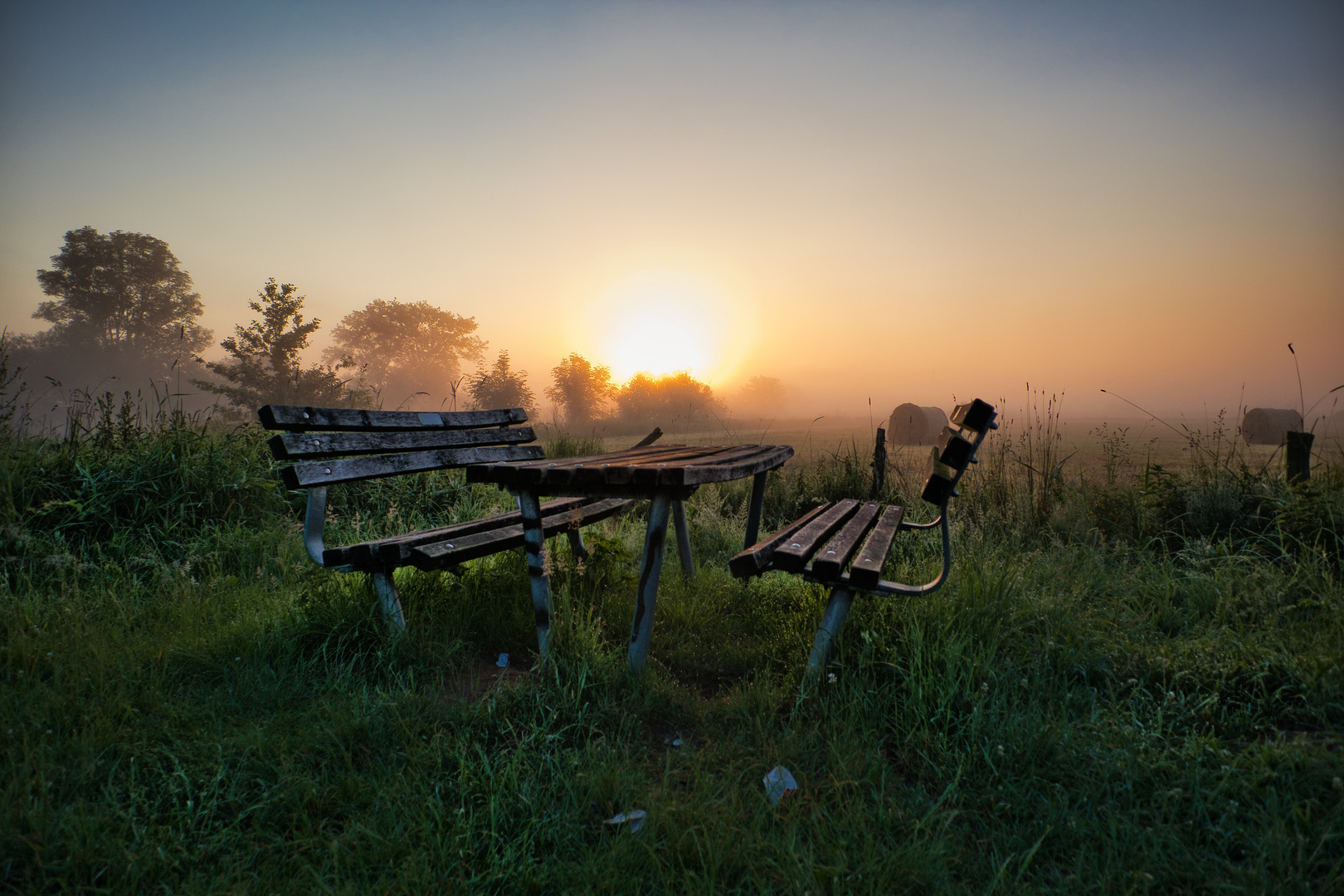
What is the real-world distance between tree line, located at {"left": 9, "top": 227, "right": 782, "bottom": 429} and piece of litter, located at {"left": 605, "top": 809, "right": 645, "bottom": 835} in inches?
768

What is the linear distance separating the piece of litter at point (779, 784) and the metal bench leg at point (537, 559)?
104 centimetres

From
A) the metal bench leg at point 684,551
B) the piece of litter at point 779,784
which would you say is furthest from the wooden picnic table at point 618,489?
the metal bench leg at point 684,551

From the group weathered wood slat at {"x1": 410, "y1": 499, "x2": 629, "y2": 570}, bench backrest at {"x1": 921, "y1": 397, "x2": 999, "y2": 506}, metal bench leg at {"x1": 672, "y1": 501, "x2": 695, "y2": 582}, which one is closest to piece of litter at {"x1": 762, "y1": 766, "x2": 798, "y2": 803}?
bench backrest at {"x1": 921, "y1": 397, "x2": 999, "y2": 506}

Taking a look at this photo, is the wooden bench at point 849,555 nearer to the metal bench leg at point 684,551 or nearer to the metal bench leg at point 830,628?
the metal bench leg at point 830,628

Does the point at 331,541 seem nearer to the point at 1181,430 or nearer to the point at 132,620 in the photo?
the point at 132,620

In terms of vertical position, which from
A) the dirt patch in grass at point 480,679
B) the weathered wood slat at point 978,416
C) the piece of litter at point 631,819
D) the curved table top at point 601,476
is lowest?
the piece of litter at point 631,819

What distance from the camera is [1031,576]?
3.02 metres

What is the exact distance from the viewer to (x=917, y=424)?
18.8 m

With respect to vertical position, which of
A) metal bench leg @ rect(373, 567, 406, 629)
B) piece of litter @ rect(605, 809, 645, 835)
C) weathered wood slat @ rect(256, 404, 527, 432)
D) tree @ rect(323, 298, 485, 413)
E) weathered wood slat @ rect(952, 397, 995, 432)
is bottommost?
piece of litter @ rect(605, 809, 645, 835)

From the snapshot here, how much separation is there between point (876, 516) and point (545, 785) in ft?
7.96

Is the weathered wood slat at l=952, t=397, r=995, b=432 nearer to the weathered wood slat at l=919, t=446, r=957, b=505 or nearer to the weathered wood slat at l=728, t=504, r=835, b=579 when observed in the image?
the weathered wood slat at l=919, t=446, r=957, b=505

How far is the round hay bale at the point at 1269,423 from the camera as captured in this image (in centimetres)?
1355

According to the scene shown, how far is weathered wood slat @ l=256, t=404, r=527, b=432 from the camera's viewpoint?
2451 millimetres

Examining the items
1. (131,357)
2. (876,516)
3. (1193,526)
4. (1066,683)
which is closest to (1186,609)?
(1066,683)
